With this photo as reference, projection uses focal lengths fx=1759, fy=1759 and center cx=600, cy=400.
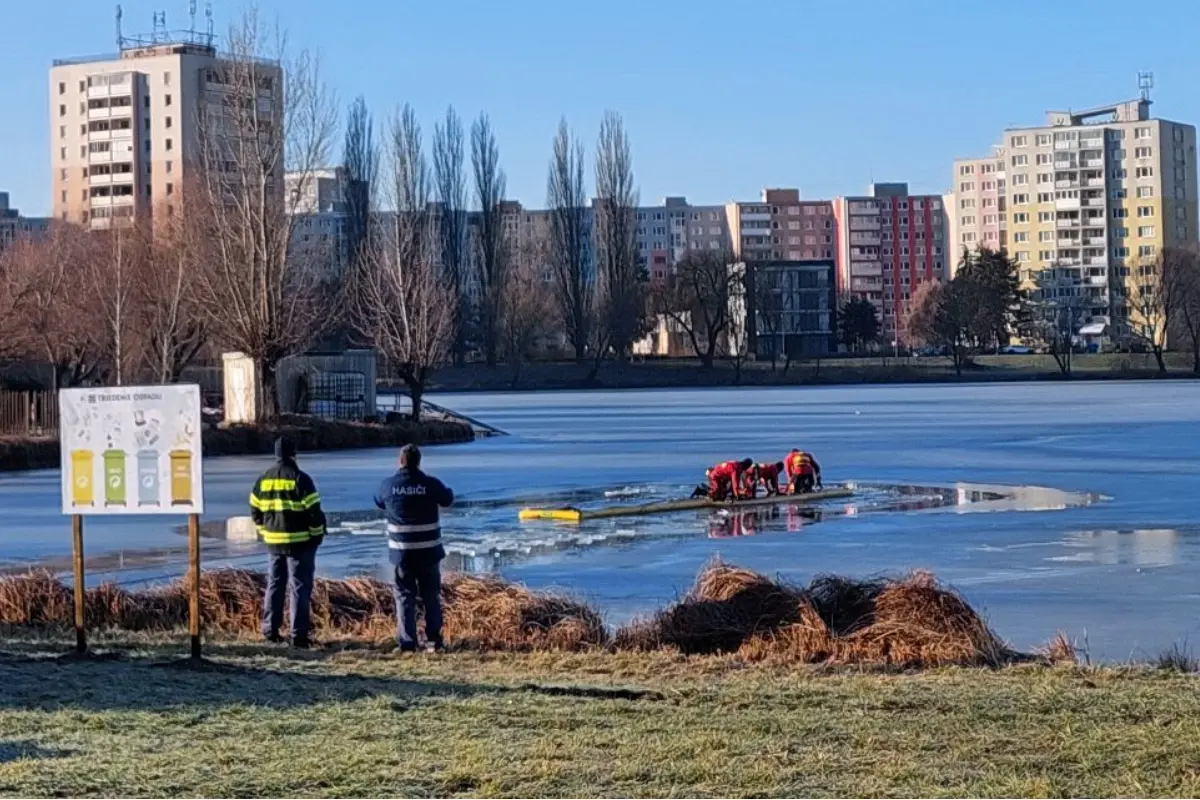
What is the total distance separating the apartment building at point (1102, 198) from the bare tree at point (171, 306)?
401ft

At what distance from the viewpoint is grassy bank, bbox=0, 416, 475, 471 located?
45656 mm

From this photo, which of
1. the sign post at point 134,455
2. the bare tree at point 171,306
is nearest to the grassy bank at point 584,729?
the sign post at point 134,455

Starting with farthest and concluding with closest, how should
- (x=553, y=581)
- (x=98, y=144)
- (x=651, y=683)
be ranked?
(x=98, y=144) → (x=553, y=581) → (x=651, y=683)

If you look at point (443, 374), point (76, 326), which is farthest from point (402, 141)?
point (76, 326)

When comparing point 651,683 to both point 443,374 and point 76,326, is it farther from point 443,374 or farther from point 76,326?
point 443,374

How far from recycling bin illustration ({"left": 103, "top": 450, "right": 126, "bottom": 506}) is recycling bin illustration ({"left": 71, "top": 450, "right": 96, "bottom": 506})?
12 centimetres

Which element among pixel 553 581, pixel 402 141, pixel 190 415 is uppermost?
pixel 402 141

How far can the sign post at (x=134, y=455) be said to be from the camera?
12.4m

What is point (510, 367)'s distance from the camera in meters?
124

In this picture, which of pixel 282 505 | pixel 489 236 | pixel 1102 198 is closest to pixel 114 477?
Result: pixel 282 505

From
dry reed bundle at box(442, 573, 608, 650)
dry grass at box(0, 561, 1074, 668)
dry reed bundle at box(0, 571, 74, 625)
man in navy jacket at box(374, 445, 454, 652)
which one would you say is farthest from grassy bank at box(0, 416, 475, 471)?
man in navy jacket at box(374, 445, 454, 652)

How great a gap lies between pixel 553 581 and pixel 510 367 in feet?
345

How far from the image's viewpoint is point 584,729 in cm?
895

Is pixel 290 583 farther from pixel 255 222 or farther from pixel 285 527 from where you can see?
pixel 255 222
